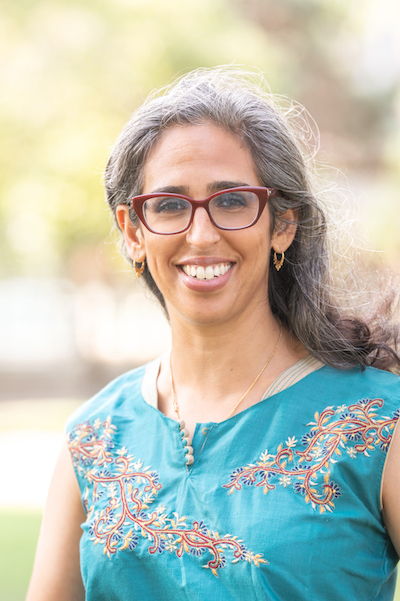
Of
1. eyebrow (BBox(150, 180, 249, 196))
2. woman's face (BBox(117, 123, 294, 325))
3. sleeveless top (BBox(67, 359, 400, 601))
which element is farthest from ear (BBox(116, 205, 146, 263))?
sleeveless top (BBox(67, 359, 400, 601))

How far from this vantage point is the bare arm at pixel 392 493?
1.61m

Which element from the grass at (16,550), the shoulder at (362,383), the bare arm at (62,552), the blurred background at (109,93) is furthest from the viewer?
the blurred background at (109,93)

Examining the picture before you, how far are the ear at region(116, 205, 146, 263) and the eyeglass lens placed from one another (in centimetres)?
19

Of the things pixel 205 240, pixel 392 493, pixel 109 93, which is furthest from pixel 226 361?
pixel 109 93

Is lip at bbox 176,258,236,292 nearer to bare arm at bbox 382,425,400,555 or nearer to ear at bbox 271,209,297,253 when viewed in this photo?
ear at bbox 271,209,297,253

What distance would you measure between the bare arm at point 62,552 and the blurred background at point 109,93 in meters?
5.27

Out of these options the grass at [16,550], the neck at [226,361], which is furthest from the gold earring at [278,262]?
the grass at [16,550]

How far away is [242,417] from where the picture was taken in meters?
1.88

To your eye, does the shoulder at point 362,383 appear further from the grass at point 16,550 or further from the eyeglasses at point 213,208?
the grass at point 16,550

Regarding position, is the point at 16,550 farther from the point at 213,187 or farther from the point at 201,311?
the point at 213,187

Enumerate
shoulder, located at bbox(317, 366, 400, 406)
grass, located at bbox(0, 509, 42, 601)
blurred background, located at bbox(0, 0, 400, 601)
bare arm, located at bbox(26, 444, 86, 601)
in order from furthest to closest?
blurred background, located at bbox(0, 0, 400, 601) < grass, located at bbox(0, 509, 42, 601) < bare arm, located at bbox(26, 444, 86, 601) < shoulder, located at bbox(317, 366, 400, 406)

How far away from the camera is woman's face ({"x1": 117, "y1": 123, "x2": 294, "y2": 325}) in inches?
72.4

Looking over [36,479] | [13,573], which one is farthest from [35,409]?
[13,573]

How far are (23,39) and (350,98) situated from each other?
518 centimetres
